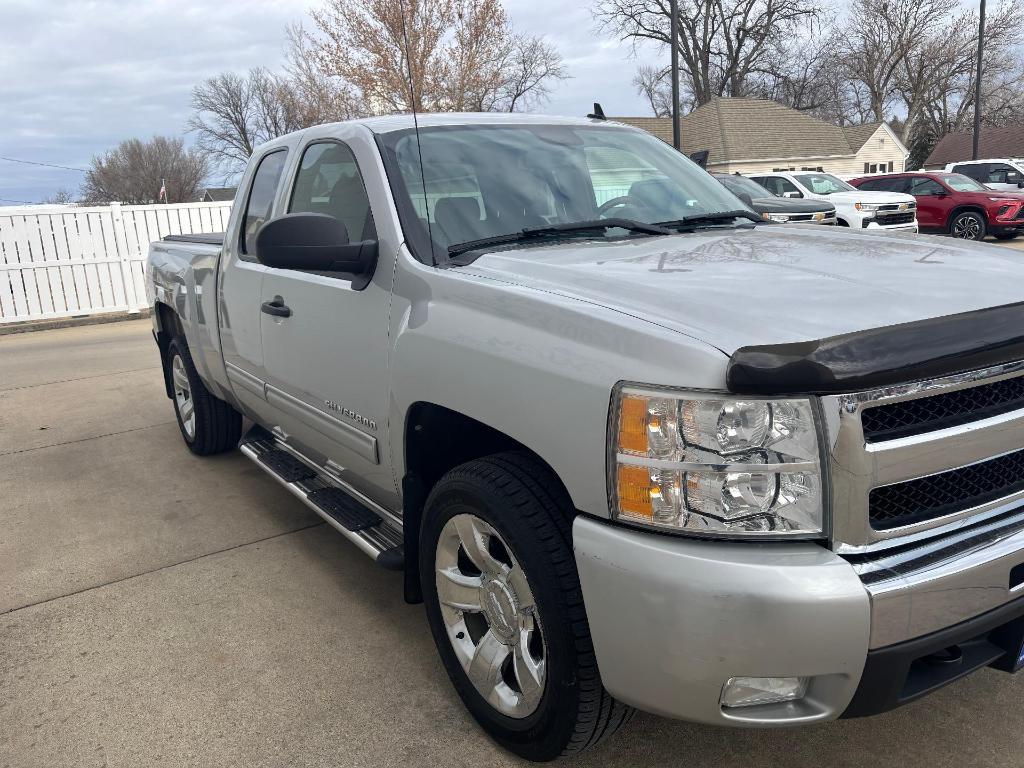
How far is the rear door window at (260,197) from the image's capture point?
400 centimetres

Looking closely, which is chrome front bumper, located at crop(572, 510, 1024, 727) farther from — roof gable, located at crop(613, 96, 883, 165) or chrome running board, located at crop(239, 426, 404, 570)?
roof gable, located at crop(613, 96, 883, 165)

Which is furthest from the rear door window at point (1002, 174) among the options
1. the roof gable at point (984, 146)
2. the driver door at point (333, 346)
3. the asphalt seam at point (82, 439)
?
the roof gable at point (984, 146)

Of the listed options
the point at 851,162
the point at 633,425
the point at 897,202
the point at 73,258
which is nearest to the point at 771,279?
the point at 633,425

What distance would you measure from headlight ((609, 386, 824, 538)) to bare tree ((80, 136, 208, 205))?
5738 cm

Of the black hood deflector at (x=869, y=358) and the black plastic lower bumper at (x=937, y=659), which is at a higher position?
the black hood deflector at (x=869, y=358)

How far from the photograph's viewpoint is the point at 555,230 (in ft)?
9.62

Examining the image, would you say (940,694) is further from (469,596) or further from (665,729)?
(469,596)

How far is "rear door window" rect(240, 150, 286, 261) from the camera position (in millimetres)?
4004

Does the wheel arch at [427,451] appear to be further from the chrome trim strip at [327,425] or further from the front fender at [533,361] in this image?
the chrome trim strip at [327,425]

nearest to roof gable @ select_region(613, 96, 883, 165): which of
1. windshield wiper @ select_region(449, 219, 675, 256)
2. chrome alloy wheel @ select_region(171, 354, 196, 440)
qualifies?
chrome alloy wheel @ select_region(171, 354, 196, 440)

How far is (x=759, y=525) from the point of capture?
1.79m

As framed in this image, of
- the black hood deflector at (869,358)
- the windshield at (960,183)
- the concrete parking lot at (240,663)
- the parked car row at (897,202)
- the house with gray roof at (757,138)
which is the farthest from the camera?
the house with gray roof at (757,138)

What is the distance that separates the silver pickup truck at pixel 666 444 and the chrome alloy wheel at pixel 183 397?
2724mm

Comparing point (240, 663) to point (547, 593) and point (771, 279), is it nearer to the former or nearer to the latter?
point (547, 593)
